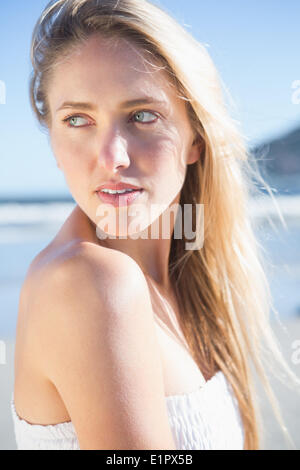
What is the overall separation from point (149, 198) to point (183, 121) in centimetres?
33

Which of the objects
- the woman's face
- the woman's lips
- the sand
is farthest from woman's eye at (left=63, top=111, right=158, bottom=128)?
the sand

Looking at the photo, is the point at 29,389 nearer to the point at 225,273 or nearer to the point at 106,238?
the point at 106,238

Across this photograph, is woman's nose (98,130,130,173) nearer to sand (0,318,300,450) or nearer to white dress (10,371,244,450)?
white dress (10,371,244,450)

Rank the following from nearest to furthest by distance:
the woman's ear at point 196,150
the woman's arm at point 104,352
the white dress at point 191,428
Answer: the woman's arm at point 104,352
the white dress at point 191,428
the woman's ear at point 196,150

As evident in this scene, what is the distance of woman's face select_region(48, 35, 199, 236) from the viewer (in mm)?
1508

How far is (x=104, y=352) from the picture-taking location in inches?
47.3

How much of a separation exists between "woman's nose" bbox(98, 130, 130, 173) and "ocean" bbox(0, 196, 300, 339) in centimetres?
89

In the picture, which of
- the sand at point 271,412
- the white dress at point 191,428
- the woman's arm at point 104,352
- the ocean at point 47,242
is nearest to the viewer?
the woman's arm at point 104,352

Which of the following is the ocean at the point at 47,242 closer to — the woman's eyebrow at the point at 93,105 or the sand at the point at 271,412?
the sand at the point at 271,412

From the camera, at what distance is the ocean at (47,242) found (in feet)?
9.60

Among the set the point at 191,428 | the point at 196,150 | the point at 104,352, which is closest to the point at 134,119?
the point at 196,150

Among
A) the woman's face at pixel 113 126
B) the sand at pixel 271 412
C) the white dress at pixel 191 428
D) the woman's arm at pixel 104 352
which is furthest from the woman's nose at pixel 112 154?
the sand at pixel 271 412

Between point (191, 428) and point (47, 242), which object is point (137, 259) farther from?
point (47, 242)
